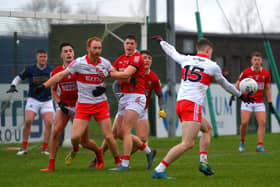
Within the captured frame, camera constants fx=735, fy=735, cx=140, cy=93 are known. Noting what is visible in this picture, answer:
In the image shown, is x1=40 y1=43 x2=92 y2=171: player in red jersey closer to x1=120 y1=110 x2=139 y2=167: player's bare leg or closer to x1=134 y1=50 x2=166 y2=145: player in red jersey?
x1=120 y1=110 x2=139 y2=167: player's bare leg

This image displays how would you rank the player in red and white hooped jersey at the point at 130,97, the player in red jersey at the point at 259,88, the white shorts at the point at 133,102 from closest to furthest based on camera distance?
the player in red and white hooped jersey at the point at 130,97 < the white shorts at the point at 133,102 < the player in red jersey at the point at 259,88

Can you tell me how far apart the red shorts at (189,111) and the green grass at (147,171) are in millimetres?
887

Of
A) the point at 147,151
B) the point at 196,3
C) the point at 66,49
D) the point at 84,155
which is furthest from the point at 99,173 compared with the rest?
the point at 196,3

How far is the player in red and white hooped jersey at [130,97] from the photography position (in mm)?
12250

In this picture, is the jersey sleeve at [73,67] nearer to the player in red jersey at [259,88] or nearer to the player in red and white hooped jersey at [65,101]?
the player in red and white hooped jersey at [65,101]

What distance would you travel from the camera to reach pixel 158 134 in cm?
2502

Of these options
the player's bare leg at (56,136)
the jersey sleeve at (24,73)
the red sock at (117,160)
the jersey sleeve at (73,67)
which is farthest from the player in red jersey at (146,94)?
the jersey sleeve at (24,73)

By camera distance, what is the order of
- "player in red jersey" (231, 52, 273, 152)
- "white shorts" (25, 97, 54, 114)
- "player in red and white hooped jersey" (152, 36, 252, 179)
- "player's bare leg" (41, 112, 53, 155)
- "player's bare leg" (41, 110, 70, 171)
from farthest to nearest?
"white shorts" (25, 97, 54, 114)
"player's bare leg" (41, 112, 53, 155)
"player in red jersey" (231, 52, 273, 152)
"player's bare leg" (41, 110, 70, 171)
"player in red and white hooped jersey" (152, 36, 252, 179)

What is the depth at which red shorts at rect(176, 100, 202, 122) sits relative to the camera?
10.6m

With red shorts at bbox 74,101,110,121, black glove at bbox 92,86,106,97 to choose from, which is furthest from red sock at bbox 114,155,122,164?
black glove at bbox 92,86,106,97

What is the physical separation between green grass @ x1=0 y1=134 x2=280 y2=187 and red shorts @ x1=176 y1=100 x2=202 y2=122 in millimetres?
887

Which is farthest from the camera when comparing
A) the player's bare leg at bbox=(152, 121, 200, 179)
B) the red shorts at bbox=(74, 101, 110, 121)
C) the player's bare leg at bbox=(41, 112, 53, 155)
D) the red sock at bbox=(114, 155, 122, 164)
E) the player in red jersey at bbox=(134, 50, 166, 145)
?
the player's bare leg at bbox=(41, 112, 53, 155)

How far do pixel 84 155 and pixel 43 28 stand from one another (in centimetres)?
433

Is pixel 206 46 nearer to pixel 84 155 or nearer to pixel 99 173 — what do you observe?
pixel 99 173
